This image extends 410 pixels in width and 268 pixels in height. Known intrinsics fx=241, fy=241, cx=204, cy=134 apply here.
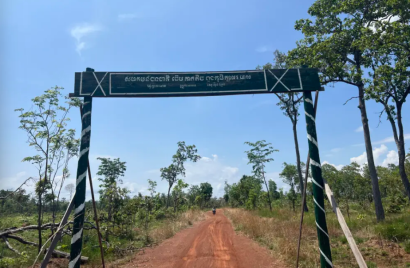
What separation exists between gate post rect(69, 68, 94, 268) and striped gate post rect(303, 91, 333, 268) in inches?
149

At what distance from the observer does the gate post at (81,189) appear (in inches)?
145

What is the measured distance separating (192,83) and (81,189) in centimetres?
263

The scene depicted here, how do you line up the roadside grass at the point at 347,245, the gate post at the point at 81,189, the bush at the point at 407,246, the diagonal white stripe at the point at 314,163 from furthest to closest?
the bush at the point at 407,246, the roadside grass at the point at 347,245, the diagonal white stripe at the point at 314,163, the gate post at the point at 81,189

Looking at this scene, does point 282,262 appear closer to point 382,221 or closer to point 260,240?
point 260,240

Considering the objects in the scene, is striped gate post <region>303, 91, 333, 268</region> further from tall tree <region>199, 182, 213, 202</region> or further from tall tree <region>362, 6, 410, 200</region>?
tall tree <region>199, 182, 213, 202</region>

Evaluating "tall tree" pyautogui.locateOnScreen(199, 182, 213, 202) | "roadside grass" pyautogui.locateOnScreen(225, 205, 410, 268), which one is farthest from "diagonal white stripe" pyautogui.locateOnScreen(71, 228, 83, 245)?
"tall tree" pyautogui.locateOnScreen(199, 182, 213, 202)

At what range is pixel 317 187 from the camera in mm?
4039

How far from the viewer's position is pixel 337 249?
7.19 m

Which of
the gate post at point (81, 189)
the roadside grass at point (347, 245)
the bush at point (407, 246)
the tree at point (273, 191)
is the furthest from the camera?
the tree at point (273, 191)

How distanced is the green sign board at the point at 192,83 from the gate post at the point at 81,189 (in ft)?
1.28

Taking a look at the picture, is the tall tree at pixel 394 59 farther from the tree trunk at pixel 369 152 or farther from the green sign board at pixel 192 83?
the green sign board at pixel 192 83

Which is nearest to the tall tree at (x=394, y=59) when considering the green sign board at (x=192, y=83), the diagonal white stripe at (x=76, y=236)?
the green sign board at (x=192, y=83)

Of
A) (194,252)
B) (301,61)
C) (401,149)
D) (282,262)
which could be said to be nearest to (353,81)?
(301,61)

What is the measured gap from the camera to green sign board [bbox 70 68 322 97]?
14.3 feet
